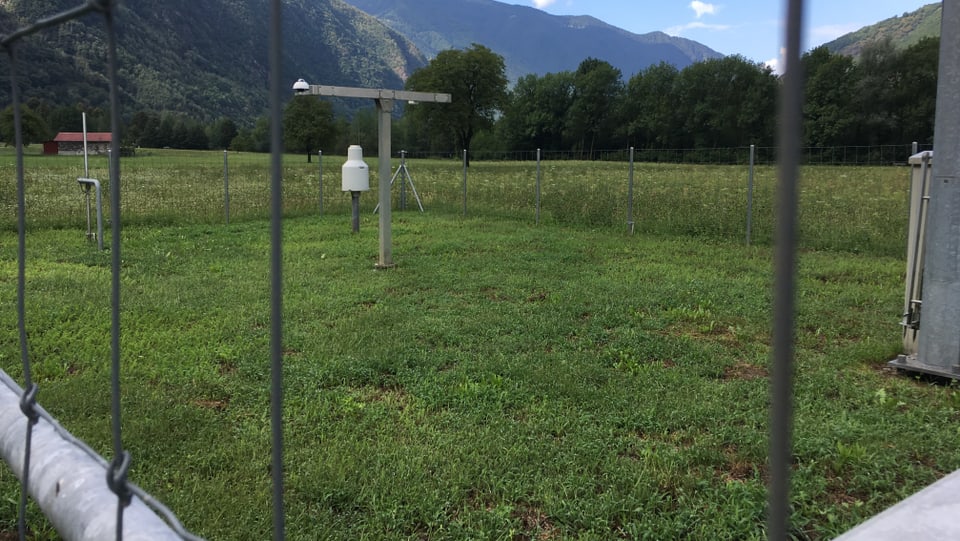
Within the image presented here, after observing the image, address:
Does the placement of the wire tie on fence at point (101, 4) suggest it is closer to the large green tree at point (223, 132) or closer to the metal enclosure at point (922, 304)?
the metal enclosure at point (922, 304)

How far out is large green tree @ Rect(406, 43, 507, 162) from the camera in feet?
157

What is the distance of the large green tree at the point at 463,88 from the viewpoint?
4788cm

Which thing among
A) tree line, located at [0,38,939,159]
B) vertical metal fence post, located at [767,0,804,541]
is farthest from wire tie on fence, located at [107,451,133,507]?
tree line, located at [0,38,939,159]

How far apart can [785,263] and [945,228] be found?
4.04 metres

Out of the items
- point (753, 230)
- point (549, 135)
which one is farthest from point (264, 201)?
point (549, 135)

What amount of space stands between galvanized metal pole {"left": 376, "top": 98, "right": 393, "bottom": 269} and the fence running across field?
19.0 feet

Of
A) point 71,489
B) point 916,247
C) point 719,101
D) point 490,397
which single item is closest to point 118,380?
point 71,489

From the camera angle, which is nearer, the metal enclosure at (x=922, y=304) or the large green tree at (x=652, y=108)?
the metal enclosure at (x=922, y=304)

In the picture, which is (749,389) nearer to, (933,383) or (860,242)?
(933,383)

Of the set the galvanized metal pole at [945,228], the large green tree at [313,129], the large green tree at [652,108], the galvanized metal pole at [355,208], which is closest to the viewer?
the galvanized metal pole at [945,228]

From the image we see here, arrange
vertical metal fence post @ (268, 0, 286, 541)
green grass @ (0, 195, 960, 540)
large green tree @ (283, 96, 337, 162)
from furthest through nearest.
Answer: large green tree @ (283, 96, 337, 162)
green grass @ (0, 195, 960, 540)
vertical metal fence post @ (268, 0, 286, 541)

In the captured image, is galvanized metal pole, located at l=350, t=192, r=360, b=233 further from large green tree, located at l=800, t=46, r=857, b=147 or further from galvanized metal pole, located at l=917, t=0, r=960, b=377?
large green tree, located at l=800, t=46, r=857, b=147

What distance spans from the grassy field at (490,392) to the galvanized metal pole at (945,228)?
0.81 ft

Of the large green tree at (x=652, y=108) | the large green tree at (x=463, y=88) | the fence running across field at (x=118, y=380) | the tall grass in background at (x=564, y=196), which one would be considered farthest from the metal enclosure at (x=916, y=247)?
the large green tree at (x=652, y=108)
